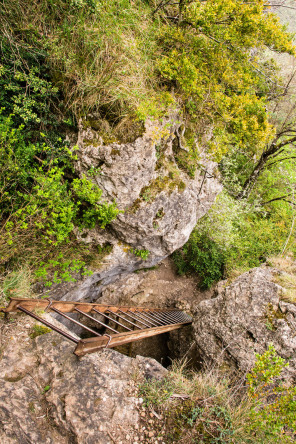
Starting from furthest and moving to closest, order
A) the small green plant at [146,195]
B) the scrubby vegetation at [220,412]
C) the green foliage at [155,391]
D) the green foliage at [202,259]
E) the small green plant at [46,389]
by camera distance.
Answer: the green foliage at [202,259], the small green plant at [146,195], the green foliage at [155,391], the small green plant at [46,389], the scrubby vegetation at [220,412]

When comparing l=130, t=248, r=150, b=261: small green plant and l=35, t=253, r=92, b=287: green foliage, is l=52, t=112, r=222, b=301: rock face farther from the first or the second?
l=35, t=253, r=92, b=287: green foliage

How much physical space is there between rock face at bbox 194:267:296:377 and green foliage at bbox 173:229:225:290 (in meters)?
4.09

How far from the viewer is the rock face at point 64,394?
7.48ft

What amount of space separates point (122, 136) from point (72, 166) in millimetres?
1498

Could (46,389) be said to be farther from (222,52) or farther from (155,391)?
(222,52)

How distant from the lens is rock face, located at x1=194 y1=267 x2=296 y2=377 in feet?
15.2

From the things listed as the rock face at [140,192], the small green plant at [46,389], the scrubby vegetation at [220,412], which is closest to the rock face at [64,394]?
the small green plant at [46,389]

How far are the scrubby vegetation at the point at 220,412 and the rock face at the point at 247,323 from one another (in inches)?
64.5

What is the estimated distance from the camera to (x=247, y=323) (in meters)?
5.01

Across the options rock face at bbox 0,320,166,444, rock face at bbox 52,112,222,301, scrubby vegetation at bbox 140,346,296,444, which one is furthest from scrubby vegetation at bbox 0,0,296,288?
scrubby vegetation at bbox 140,346,296,444

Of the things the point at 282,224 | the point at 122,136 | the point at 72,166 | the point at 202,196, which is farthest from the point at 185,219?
Answer: the point at 282,224

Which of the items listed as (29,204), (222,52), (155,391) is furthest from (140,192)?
(155,391)

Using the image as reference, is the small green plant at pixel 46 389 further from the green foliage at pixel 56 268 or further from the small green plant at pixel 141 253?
the small green plant at pixel 141 253

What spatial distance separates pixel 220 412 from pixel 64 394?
80.0 inches
